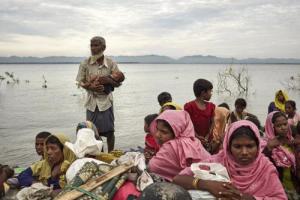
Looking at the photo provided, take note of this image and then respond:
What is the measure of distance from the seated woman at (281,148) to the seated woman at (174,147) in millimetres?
990

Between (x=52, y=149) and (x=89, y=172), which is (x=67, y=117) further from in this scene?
(x=89, y=172)

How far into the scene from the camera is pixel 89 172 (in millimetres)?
2939

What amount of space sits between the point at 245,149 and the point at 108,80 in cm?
319

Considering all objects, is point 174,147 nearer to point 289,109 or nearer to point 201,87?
point 201,87

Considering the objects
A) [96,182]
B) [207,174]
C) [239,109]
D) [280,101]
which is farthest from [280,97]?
[96,182]

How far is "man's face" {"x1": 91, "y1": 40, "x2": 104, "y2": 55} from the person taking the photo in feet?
18.3

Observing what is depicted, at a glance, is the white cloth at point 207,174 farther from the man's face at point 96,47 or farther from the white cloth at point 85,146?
the man's face at point 96,47

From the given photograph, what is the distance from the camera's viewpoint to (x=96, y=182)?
2.78m

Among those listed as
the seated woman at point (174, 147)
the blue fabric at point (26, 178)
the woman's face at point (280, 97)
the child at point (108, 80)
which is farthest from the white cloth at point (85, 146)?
the woman's face at point (280, 97)

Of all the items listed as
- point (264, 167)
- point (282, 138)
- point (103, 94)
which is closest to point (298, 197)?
point (282, 138)

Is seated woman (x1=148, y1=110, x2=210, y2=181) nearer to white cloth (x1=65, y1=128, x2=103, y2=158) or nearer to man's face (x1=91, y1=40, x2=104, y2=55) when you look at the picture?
white cloth (x1=65, y1=128, x2=103, y2=158)

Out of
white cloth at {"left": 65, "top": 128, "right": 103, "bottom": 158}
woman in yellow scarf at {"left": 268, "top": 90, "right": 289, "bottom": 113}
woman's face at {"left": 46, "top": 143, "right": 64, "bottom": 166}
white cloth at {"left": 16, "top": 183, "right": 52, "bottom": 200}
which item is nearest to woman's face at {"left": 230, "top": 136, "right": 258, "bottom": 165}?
white cloth at {"left": 65, "top": 128, "right": 103, "bottom": 158}

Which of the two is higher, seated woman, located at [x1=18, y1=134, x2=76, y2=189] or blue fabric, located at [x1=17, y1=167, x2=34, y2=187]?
seated woman, located at [x1=18, y1=134, x2=76, y2=189]

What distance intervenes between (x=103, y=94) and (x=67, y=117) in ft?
45.8
